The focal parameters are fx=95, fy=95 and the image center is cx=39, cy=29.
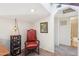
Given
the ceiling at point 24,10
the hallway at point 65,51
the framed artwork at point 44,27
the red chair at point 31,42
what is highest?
the ceiling at point 24,10

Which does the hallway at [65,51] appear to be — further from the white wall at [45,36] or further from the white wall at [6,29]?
the white wall at [6,29]

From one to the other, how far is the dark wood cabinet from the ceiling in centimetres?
33

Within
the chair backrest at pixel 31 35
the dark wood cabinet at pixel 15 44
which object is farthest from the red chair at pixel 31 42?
the dark wood cabinet at pixel 15 44

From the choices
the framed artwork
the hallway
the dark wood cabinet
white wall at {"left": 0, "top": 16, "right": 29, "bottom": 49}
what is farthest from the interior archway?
white wall at {"left": 0, "top": 16, "right": 29, "bottom": 49}

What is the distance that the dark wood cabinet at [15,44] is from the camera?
4.90ft

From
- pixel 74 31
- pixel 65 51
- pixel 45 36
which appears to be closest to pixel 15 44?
pixel 45 36

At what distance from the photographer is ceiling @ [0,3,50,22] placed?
151 cm

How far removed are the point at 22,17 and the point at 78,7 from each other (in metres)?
0.91

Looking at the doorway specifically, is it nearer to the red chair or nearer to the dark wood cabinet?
the red chair

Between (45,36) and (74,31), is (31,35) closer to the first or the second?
(45,36)

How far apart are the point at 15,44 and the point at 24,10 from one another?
0.56 metres

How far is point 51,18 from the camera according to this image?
Result: 1521 mm

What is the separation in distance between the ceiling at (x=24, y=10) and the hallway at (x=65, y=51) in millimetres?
579

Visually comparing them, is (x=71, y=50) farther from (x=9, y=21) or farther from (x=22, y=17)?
(x=9, y=21)
